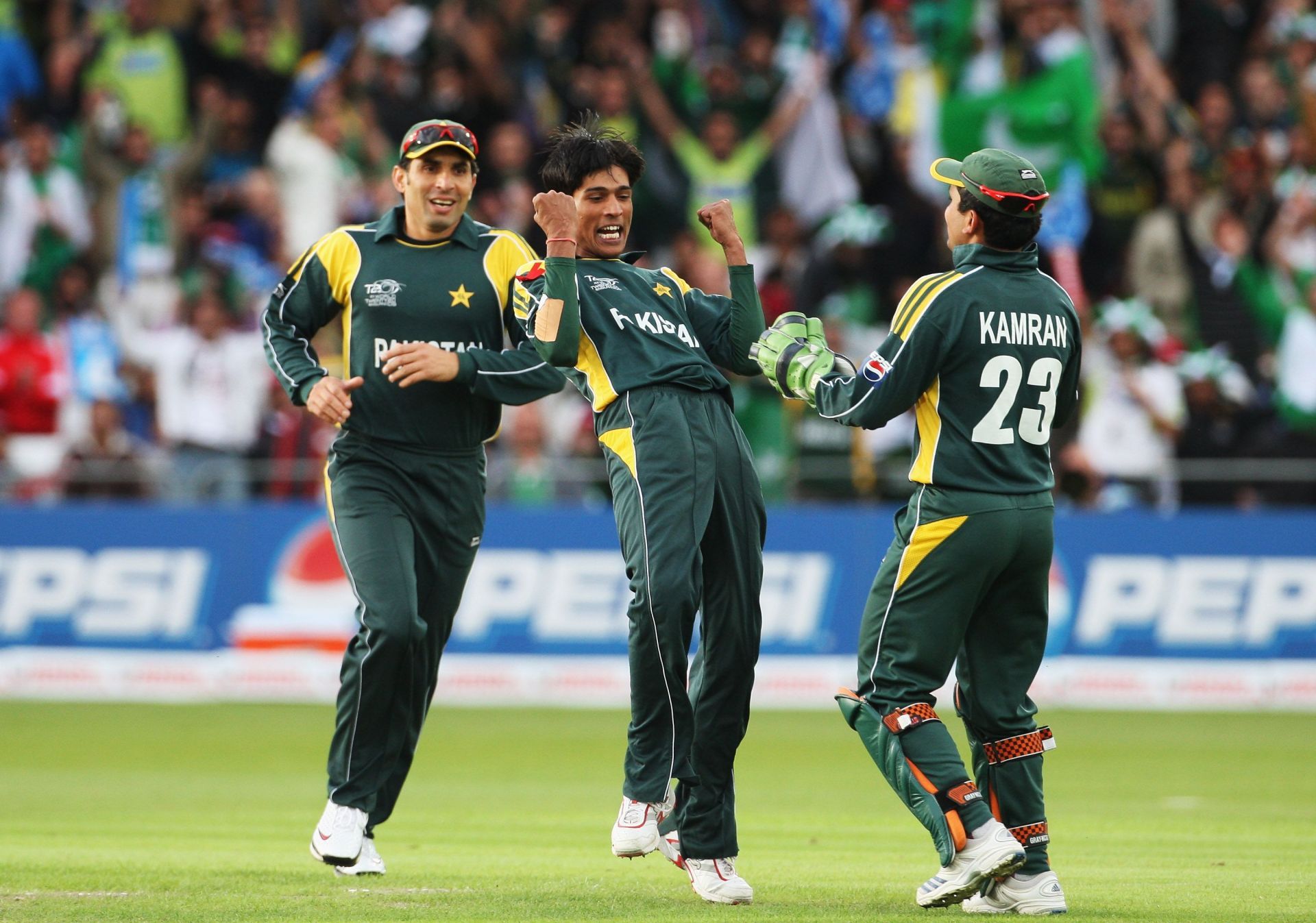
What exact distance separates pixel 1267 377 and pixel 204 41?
1154 cm

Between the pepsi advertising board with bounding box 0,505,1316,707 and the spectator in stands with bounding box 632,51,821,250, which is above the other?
the spectator in stands with bounding box 632,51,821,250

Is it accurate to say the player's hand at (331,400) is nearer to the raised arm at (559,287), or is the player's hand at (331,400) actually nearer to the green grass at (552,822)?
the raised arm at (559,287)

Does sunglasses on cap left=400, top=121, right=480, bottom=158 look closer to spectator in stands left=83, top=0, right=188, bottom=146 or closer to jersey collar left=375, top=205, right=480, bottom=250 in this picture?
jersey collar left=375, top=205, right=480, bottom=250

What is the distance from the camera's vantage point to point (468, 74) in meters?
20.2

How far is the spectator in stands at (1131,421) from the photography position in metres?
17.1

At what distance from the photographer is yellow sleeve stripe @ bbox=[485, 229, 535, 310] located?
27.8 feet

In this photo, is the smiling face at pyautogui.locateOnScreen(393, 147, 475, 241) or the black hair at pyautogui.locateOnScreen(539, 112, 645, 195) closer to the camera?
the black hair at pyautogui.locateOnScreen(539, 112, 645, 195)

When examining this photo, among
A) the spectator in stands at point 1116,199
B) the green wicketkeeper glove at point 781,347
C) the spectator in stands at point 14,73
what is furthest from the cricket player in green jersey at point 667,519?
the spectator in stands at point 14,73

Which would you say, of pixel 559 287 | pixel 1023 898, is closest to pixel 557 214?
pixel 559 287

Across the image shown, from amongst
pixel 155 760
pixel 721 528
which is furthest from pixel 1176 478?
pixel 721 528

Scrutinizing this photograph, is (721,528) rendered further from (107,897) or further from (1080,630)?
(1080,630)

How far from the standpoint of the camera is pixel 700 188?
19.4 metres

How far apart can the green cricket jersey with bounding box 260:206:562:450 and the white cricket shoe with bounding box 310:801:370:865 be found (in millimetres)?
1555

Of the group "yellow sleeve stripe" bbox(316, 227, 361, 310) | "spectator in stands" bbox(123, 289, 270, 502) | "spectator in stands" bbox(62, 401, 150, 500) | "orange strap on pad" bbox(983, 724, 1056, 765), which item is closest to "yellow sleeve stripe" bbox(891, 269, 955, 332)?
"orange strap on pad" bbox(983, 724, 1056, 765)
